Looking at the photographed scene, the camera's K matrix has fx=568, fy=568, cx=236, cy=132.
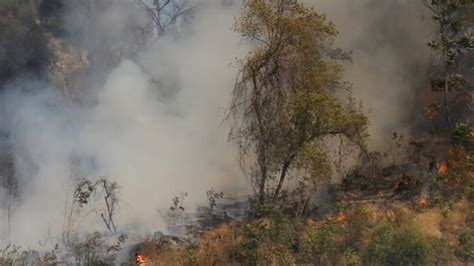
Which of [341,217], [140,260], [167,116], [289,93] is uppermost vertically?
[167,116]

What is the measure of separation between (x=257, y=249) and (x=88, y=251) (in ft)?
11.0

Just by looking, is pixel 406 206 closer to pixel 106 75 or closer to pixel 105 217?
pixel 105 217

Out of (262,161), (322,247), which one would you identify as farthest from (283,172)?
(322,247)

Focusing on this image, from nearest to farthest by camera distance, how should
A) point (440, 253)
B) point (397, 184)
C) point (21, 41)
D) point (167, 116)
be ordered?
point (440, 253)
point (397, 184)
point (167, 116)
point (21, 41)

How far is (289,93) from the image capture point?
13.1 meters

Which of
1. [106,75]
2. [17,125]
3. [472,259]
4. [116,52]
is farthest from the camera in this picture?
[116,52]

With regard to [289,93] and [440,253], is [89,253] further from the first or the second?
→ [440,253]

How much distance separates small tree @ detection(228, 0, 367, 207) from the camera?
12312 millimetres

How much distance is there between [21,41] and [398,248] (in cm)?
1810

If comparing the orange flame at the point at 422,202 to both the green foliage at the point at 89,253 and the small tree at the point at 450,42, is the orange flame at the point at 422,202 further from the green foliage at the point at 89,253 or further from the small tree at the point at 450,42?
the green foliage at the point at 89,253

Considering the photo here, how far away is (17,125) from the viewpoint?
61.4 feet

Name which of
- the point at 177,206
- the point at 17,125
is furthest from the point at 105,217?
the point at 17,125

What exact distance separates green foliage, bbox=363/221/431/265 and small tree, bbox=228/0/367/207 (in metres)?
3.55

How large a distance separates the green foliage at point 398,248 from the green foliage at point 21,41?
16.5 metres
